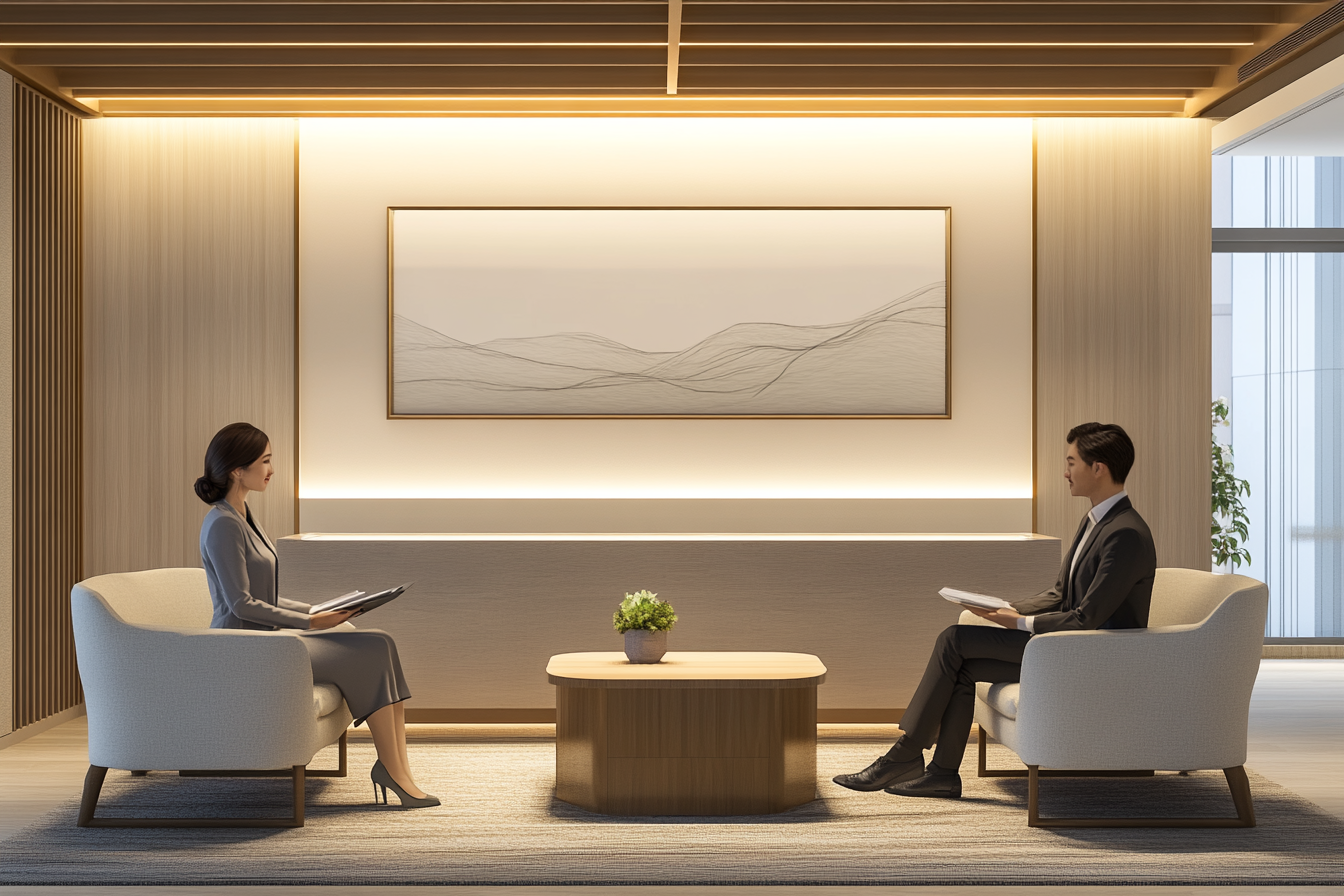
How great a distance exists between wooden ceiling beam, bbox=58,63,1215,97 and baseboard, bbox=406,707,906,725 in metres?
2.87

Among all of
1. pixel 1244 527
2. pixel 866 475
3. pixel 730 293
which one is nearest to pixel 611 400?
pixel 730 293

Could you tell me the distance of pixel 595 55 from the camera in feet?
16.8

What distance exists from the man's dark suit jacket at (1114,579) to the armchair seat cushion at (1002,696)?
0.23 m

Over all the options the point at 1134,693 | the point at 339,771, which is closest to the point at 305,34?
the point at 339,771

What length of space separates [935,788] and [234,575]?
103 inches

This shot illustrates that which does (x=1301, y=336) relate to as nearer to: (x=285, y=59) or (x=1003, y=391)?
(x=1003, y=391)

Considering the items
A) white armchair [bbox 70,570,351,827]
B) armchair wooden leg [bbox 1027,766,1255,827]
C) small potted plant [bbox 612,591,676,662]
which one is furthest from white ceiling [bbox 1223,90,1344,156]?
white armchair [bbox 70,570,351,827]

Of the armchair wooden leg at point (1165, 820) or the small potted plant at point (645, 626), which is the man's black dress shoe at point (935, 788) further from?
the small potted plant at point (645, 626)

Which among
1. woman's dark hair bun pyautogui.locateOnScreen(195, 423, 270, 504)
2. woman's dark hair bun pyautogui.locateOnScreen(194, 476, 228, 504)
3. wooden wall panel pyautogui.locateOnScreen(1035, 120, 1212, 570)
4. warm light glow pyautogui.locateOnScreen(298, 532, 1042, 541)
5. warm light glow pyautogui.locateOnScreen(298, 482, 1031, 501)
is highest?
wooden wall panel pyautogui.locateOnScreen(1035, 120, 1212, 570)

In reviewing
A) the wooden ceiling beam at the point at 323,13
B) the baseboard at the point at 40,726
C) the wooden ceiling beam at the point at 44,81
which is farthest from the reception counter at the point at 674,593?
the wooden ceiling beam at the point at 44,81

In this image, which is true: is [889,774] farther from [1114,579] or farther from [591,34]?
[591,34]

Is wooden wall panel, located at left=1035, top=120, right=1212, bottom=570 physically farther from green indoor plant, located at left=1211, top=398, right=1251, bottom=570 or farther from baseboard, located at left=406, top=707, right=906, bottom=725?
green indoor plant, located at left=1211, top=398, right=1251, bottom=570

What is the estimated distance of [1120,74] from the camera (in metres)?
5.38

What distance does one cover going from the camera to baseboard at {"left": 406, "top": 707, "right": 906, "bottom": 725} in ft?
17.7
